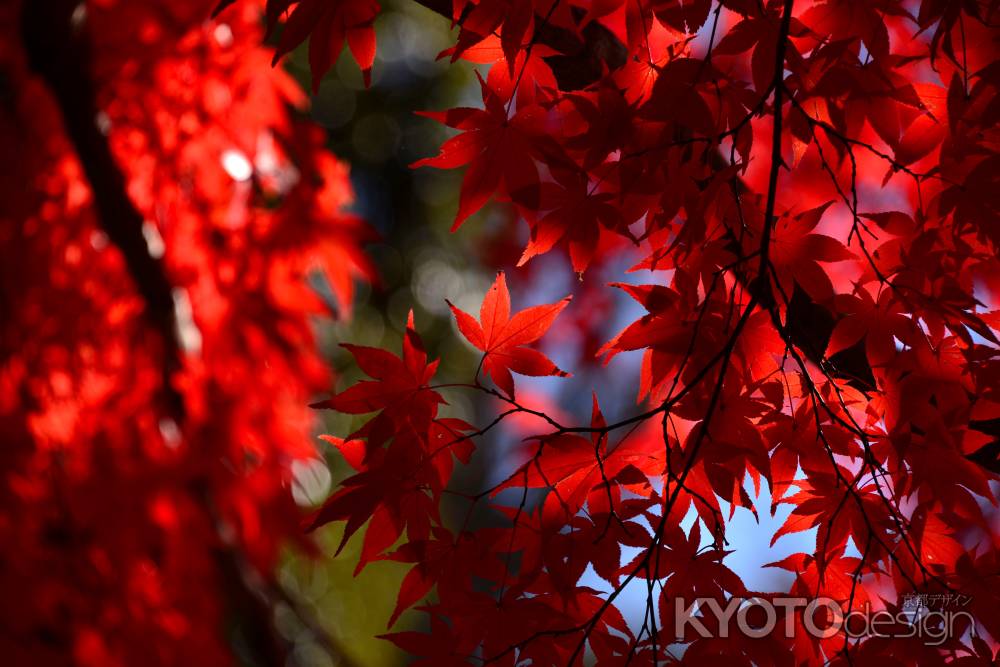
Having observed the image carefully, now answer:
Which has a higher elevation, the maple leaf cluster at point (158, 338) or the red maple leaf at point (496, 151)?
the maple leaf cluster at point (158, 338)

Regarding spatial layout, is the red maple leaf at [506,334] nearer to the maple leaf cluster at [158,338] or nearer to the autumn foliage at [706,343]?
the autumn foliage at [706,343]

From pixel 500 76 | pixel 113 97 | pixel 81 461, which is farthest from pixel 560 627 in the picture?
pixel 113 97

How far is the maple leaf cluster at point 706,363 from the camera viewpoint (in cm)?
70

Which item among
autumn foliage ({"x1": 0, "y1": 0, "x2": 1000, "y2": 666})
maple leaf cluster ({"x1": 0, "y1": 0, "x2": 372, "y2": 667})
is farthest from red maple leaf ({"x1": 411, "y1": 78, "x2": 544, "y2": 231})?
maple leaf cluster ({"x1": 0, "y1": 0, "x2": 372, "y2": 667})

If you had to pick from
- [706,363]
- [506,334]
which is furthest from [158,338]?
[706,363]

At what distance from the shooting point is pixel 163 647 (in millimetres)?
2254

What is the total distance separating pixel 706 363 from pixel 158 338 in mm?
1764

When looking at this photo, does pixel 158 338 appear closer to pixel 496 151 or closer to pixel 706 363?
pixel 496 151

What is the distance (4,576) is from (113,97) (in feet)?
4.61

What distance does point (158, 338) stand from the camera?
2.06 metres

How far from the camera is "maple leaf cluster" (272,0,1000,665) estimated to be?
70 cm

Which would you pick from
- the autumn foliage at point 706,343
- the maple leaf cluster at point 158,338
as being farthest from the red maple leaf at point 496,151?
the maple leaf cluster at point 158,338

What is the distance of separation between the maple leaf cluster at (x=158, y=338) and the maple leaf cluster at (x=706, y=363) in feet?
4.34

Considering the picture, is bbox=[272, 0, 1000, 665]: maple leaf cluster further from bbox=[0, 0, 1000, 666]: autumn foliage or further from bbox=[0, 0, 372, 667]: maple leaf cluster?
bbox=[0, 0, 372, 667]: maple leaf cluster
